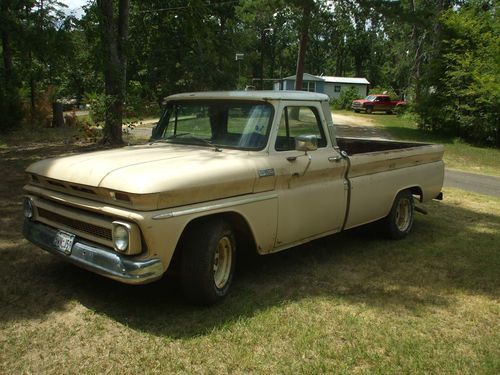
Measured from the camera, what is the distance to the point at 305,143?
4.72 m

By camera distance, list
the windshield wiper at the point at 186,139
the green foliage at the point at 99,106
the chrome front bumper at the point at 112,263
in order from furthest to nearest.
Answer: the green foliage at the point at 99,106 < the windshield wiper at the point at 186,139 < the chrome front bumper at the point at 112,263

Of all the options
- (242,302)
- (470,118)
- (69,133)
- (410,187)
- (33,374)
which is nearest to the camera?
(33,374)

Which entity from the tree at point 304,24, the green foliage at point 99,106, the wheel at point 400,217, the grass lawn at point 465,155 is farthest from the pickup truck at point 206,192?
the tree at point 304,24

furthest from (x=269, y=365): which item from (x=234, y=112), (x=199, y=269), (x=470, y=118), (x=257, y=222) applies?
(x=470, y=118)

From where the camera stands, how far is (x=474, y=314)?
427cm

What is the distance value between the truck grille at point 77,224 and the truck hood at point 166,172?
328mm

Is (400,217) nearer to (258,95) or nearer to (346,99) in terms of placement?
(258,95)

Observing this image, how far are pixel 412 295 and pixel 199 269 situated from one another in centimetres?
205

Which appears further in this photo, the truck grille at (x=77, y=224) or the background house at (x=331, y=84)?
the background house at (x=331, y=84)

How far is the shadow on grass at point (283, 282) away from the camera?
3975 millimetres

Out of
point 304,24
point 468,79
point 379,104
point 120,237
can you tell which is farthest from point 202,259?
point 379,104

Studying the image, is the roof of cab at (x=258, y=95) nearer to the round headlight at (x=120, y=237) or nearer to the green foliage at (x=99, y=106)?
the round headlight at (x=120, y=237)

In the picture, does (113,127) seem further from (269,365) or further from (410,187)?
(269,365)

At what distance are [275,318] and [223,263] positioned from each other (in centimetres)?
66
